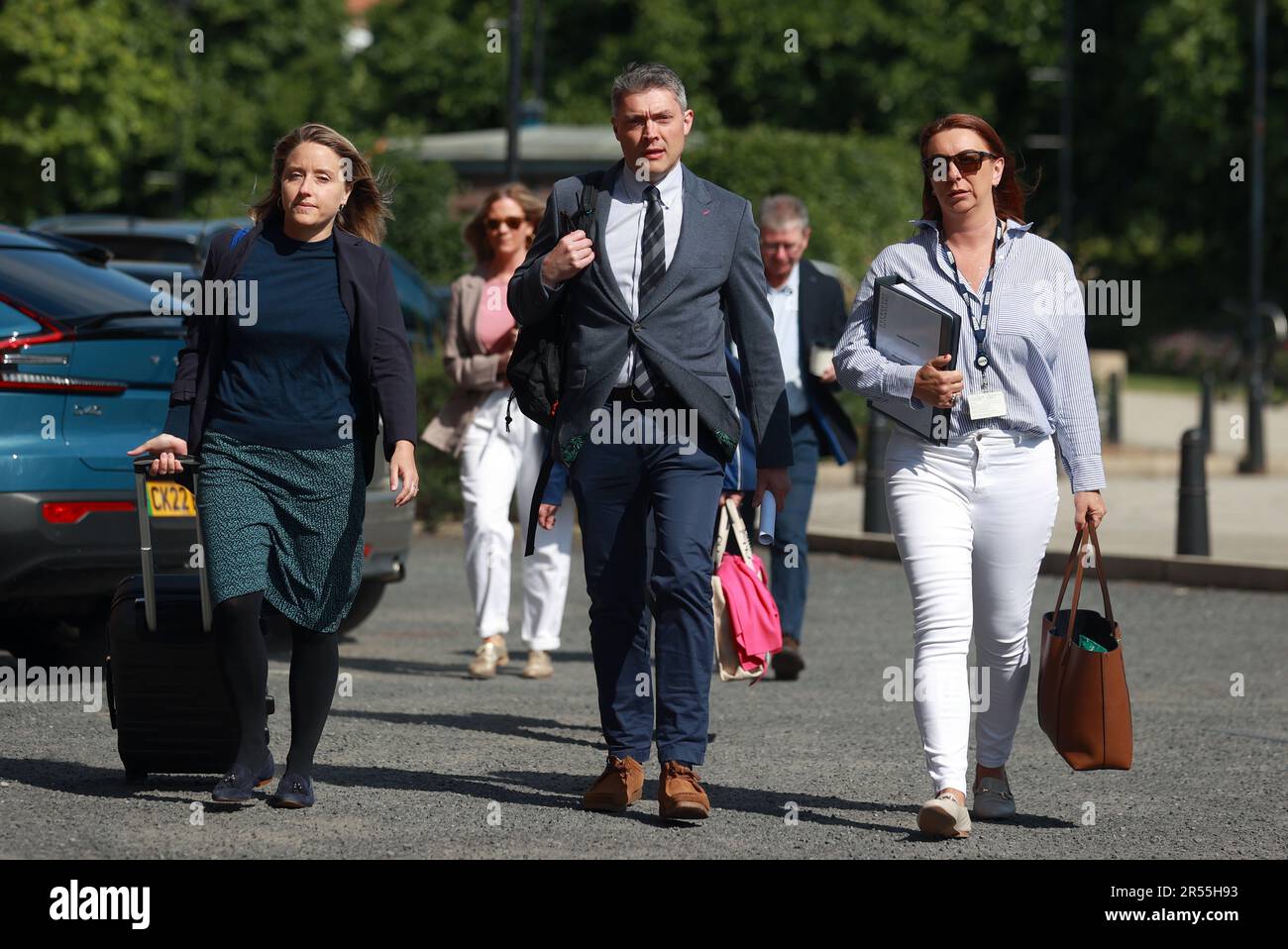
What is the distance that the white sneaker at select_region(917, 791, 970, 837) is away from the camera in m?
5.57

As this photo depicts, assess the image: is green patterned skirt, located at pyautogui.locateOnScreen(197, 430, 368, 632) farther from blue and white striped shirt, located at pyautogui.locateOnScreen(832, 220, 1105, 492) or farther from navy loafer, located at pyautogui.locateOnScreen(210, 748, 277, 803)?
blue and white striped shirt, located at pyautogui.locateOnScreen(832, 220, 1105, 492)

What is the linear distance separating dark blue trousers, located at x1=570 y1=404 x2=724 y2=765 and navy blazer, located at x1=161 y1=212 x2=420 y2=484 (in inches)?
20.3

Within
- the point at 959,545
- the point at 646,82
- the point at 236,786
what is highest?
the point at 646,82

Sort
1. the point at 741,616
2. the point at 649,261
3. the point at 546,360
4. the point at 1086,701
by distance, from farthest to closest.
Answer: the point at 741,616
the point at 546,360
the point at 649,261
the point at 1086,701

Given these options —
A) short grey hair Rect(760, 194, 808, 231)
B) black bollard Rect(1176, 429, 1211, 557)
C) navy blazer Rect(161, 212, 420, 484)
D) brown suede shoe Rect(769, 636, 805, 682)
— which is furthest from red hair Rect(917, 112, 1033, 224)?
black bollard Rect(1176, 429, 1211, 557)

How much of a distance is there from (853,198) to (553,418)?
72.7 ft

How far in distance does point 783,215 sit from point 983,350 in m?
3.35

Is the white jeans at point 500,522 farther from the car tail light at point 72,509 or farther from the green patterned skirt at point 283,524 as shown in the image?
→ the green patterned skirt at point 283,524

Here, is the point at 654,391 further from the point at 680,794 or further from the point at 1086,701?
the point at 1086,701

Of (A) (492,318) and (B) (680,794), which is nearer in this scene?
(B) (680,794)

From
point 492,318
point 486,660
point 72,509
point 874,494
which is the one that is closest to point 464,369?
point 492,318

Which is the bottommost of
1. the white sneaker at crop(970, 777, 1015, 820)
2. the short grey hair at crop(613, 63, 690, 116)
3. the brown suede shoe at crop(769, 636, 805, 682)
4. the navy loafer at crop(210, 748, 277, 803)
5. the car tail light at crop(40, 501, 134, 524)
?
the brown suede shoe at crop(769, 636, 805, 682)

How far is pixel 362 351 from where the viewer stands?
231 inches

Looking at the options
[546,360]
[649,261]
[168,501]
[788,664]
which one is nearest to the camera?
[649,261]
